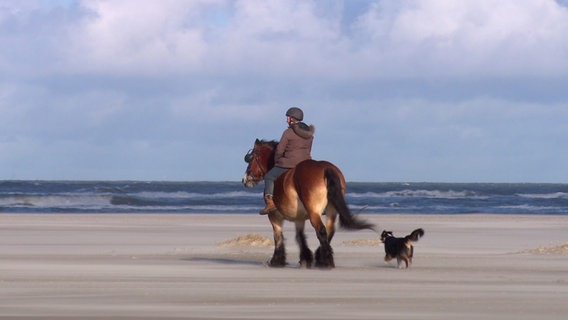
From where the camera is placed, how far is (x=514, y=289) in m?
12.2

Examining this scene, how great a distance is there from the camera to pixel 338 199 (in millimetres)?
14648

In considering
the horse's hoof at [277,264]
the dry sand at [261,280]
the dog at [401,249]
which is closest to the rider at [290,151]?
the horse's hoof at [277,264]

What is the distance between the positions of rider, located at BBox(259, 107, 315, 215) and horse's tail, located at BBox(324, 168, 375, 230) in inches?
35.1

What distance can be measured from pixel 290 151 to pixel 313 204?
3.46 ft

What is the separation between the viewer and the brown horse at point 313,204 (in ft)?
48.1

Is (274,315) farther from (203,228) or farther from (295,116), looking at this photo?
Answer: (203,228)

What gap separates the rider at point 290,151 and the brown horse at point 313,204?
28 centimetres

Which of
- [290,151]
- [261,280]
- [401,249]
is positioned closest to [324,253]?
[401,249]

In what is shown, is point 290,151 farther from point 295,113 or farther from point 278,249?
point 278,249

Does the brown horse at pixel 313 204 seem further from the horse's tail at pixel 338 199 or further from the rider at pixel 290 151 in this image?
the rider at pixel 290 151

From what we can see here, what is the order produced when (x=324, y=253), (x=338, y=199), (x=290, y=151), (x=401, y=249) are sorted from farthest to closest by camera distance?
(x=290, y=151) → (x=401, y=249) → (x=324, y=253) → (x=338, y=199)

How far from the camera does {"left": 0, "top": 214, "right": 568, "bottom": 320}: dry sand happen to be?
10.1 m

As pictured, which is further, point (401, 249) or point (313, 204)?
point (401, 249)

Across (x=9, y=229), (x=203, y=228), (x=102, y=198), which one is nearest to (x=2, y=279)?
(x=9, y=229)
